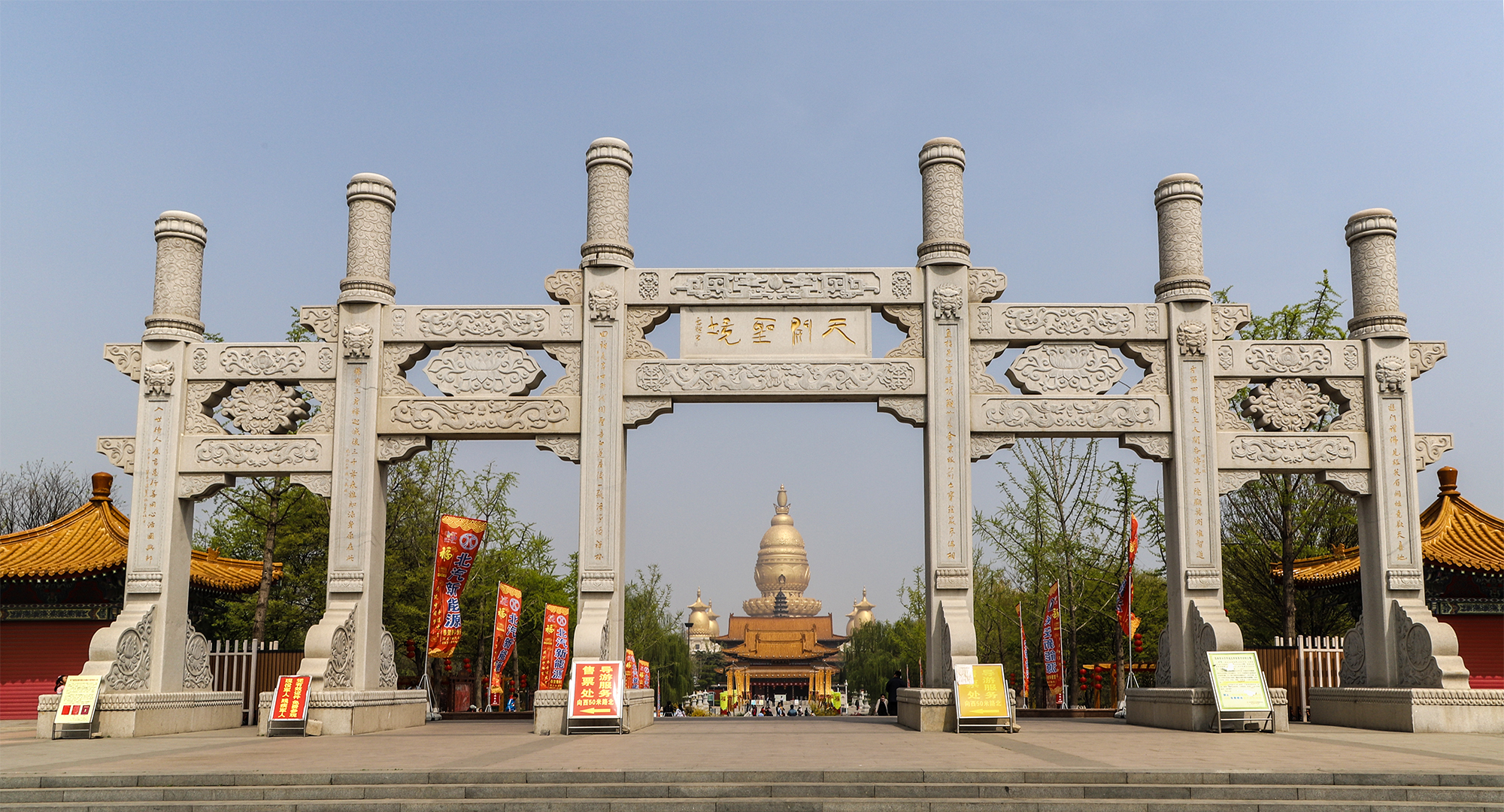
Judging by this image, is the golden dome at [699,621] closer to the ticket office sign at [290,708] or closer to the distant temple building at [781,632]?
the distant temple building at [781,632]

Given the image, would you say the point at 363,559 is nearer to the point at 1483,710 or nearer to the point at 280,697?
the point at 280,697

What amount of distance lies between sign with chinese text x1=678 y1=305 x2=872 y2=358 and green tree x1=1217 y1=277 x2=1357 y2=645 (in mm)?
6455

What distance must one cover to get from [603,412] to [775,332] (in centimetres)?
195

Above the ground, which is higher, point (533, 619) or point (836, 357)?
point (836, 357)

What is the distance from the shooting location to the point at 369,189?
13.0m

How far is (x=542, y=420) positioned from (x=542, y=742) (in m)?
3.46

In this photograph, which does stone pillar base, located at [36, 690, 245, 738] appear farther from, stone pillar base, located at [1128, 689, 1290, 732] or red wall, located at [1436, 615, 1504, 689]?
red wall, located at [1436, 615, 1504, 689]

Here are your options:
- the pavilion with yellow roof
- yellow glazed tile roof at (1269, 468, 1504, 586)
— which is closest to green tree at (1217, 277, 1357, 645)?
yellow glazed tile roof at (1269, 468, 1504, 586)

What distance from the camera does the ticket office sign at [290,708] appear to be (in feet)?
37.5

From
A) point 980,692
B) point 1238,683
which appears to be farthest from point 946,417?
point 1238,683

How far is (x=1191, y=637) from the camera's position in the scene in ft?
39.6

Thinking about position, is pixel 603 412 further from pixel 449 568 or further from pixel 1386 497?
pixel 1386 497

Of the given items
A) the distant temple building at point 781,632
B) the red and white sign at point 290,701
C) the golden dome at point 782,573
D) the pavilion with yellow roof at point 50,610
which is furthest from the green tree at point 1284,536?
the golden dome at point 782,573

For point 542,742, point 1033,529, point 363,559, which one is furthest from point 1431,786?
point 1033,529
